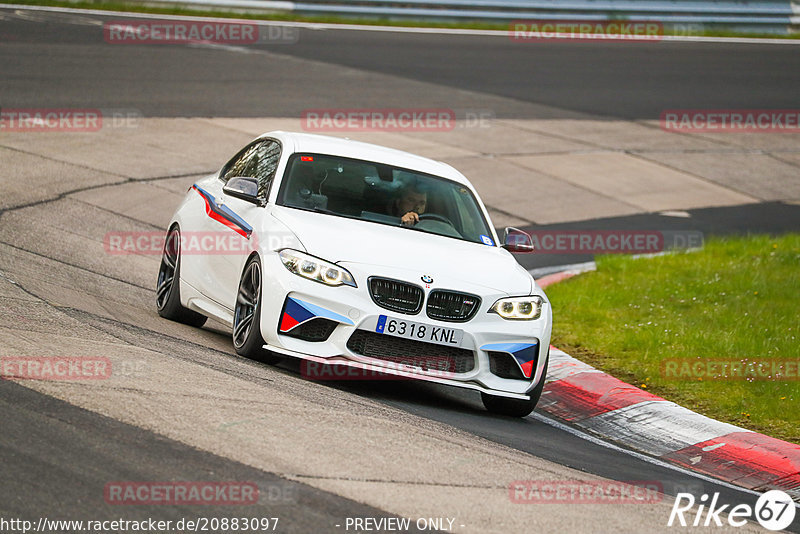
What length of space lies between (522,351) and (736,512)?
196 cm

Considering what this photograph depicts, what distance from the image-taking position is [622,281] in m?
13.1

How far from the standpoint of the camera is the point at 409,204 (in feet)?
29.9

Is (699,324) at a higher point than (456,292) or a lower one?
lower

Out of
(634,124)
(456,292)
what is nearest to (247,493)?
(456,292)

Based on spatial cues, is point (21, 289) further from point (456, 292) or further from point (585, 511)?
point (585, 511)

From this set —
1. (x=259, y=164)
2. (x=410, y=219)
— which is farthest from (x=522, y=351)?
(x=259, y=164)

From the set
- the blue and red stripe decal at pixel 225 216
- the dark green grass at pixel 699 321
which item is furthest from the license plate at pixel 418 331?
the dark green grass at pixel 699 321

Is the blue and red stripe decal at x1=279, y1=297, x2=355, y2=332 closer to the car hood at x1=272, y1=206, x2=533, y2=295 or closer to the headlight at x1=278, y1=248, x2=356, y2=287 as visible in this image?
the headlight at x1=278, y1=248, x2=356, y2=287

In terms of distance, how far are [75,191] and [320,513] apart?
10.0 metres

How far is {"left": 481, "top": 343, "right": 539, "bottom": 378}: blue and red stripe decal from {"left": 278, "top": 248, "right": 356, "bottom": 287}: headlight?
1031 mm

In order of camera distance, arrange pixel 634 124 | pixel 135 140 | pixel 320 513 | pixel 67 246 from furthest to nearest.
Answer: pixel 634 124 < pixel 135 140 < pixel 67 246 < pixel 320 513

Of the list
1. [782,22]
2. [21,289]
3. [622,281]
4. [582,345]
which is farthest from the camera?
[782,22]

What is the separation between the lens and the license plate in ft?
25.4

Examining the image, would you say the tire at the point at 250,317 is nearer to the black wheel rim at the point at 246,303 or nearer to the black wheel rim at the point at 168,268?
the black wheel rim at the point at 246,303
